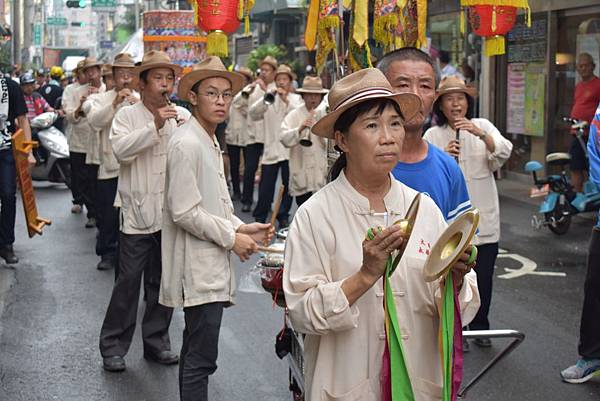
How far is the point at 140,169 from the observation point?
669 centimetres

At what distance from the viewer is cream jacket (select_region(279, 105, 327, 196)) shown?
35.4 ft

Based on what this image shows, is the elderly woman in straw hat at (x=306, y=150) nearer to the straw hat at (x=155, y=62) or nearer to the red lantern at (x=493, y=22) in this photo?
the straw hat at (x=155, y=62)

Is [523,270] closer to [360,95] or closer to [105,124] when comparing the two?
[105,124]

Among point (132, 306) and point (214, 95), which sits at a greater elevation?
point (214, 95)

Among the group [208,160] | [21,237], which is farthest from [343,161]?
[21,237]

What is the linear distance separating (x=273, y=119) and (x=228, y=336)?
6.18m

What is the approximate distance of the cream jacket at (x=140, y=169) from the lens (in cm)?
654

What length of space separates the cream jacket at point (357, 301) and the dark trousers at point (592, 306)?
2993mm

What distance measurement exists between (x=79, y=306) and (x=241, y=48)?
93.6 feet

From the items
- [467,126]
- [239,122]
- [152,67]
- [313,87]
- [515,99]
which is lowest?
[239,122]

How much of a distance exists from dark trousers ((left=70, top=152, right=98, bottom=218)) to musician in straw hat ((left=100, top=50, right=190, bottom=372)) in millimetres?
5294

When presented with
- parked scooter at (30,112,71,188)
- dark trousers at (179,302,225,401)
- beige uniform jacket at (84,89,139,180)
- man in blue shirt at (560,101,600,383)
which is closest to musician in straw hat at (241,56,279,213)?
parked scooter at (30,112,71,188)

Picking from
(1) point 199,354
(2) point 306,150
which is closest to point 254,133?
(2) point 306,150

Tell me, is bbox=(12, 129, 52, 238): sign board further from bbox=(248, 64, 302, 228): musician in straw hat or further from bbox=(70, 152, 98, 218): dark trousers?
bbox=(248, 64, 302, 228): musician in straw hat
